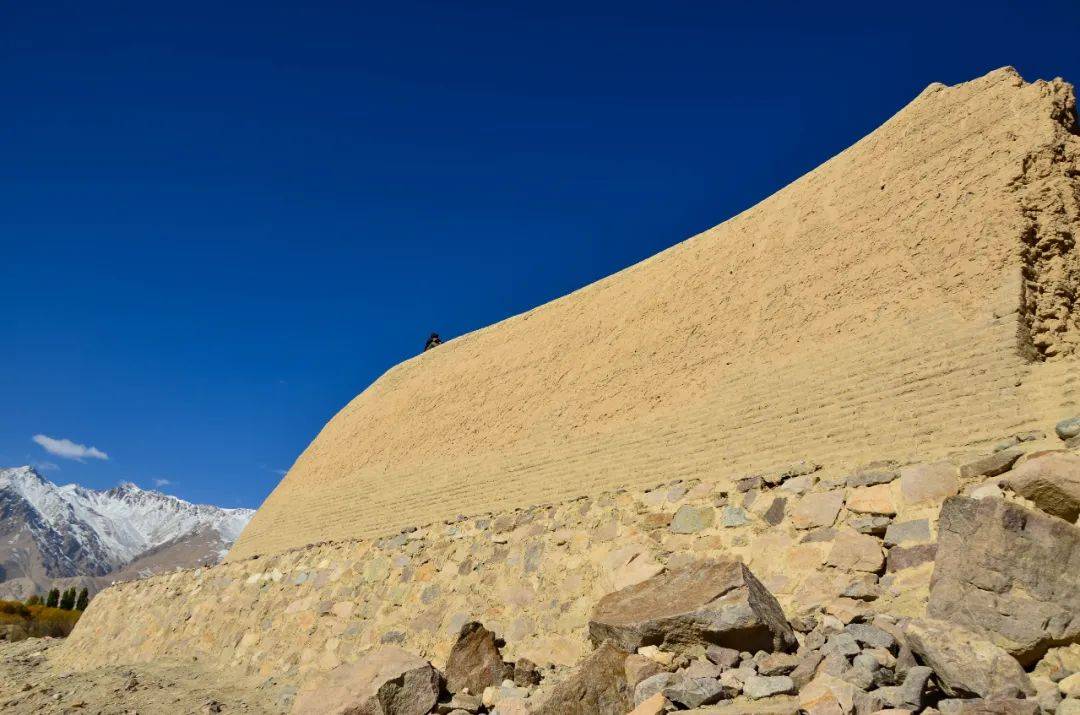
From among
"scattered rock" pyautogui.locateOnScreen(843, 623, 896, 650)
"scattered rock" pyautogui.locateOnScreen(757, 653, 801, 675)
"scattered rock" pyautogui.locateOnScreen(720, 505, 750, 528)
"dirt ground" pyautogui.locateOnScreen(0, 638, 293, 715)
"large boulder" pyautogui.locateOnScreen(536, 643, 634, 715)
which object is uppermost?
"scattered rock" pyautogui.locateOnScreen(720, 505, 750, 528)

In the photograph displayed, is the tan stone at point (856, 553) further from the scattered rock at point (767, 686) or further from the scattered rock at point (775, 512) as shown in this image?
the scattered rock at point (767, 686)

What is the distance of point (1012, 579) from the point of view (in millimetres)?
4012

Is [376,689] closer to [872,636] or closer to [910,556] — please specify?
[872,636]

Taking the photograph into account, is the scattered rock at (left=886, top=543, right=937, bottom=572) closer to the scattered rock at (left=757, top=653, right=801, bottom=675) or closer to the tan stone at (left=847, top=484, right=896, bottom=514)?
the tan stone at (left=847, top=484, right=896, bottom=514)

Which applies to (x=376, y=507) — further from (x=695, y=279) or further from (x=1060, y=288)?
(x=1060, y=288)

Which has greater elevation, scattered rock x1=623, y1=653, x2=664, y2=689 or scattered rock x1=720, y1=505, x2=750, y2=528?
scattered rock x1=720, y1=505, x2=750, y2=528

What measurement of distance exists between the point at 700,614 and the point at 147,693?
28.0 feet

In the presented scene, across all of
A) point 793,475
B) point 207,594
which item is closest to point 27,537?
point 207,594

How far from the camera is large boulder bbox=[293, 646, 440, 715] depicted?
5625mm

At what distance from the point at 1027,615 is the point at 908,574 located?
1.38 m

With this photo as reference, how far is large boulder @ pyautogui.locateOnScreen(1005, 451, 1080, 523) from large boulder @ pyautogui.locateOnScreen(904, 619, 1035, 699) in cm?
149

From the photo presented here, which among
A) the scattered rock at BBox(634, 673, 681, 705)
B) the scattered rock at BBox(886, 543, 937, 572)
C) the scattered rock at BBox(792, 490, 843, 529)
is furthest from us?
the scattered rock at BBox(792, 490, 843, 529)

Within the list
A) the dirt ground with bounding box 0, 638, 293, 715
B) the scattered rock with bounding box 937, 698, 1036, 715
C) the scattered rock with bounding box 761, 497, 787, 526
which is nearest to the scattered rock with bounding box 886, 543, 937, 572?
the scattered rock with bounding box 761, 497, 787, 526

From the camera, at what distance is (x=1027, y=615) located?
12.6 feet
